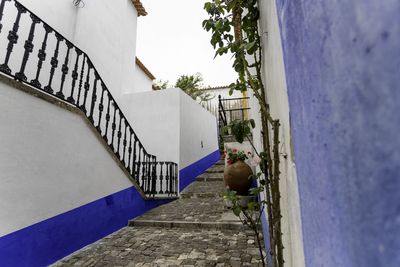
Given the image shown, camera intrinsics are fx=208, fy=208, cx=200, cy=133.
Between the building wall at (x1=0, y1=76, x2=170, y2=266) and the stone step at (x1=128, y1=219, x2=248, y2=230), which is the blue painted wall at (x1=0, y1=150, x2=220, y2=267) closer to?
the building wall at (x1=0, y1=76, x2=170, y2=266)

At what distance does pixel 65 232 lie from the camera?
2.66 m

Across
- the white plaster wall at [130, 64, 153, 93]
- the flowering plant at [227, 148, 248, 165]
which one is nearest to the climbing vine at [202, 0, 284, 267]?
the flowering plant at [227, 148, 248, 165]

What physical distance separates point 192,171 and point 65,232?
4.99m

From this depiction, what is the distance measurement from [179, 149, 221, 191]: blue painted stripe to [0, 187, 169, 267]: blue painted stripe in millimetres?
2450

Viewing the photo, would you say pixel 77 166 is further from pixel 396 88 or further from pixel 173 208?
pixel 396 88

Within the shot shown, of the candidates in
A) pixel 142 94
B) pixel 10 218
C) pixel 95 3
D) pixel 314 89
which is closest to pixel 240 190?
pixel 10 218

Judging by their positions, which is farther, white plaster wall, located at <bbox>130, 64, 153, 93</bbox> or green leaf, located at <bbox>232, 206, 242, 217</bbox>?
white plaster wall, located at <bbox>130, 64, 153, 93</bbox>

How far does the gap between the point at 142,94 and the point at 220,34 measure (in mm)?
5213

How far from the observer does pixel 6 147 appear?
2.11m

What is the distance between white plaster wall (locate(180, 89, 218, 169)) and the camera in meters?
6.74

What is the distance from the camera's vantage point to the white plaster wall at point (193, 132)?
22.1ft

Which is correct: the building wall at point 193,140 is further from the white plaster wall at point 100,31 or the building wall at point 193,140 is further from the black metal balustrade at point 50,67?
the white plaster wall at point 100,31

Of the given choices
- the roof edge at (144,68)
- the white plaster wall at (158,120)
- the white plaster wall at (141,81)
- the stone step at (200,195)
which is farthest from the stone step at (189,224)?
the roof edge at (144,68)

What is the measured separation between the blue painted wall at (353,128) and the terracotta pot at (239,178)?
11.3 ft
